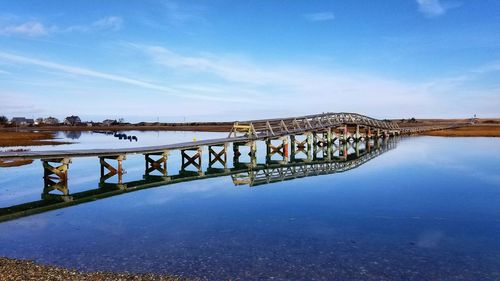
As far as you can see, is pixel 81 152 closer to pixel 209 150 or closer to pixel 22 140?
pixel 209 150

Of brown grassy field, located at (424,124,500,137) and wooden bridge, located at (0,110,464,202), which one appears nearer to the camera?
wooden bridge, located at (0,110,464,202)

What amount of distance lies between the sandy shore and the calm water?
24.8 inches

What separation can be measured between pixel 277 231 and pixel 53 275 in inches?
290

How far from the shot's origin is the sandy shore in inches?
Answer: 368

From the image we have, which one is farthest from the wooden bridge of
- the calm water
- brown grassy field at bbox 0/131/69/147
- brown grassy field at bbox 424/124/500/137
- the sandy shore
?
brown grassy field at bbox 424/124/500/137

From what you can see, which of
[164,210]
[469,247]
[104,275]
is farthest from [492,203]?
[104,275]

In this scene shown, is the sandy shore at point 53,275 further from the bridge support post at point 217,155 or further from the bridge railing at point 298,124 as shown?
the bridge railing at point 298,124

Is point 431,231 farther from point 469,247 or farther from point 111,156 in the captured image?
point 111,156

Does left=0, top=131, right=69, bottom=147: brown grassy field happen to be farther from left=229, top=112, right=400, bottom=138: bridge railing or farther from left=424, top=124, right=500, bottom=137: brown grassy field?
left=424, top=124, right=500, bottom=137: brown grassy field

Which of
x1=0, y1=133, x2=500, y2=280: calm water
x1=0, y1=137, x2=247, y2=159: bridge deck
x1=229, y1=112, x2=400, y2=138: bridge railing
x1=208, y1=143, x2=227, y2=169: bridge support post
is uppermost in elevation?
x1=229, y1=112, x2=400, y2=138: bridge railing

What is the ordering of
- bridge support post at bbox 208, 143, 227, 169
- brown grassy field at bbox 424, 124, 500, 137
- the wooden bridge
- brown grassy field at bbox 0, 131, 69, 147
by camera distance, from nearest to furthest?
the wooden bridge < bridge support post at bbox 208, 143, 227, 169 < brown grassy field at bbox 0, 131, 69, 147 < brown grassy field at bbox 424, 124, 500, 137

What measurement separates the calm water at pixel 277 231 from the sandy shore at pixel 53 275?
2.07 feet

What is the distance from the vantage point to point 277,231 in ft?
Answer: 46.2

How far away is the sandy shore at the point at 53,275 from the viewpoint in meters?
9.36
